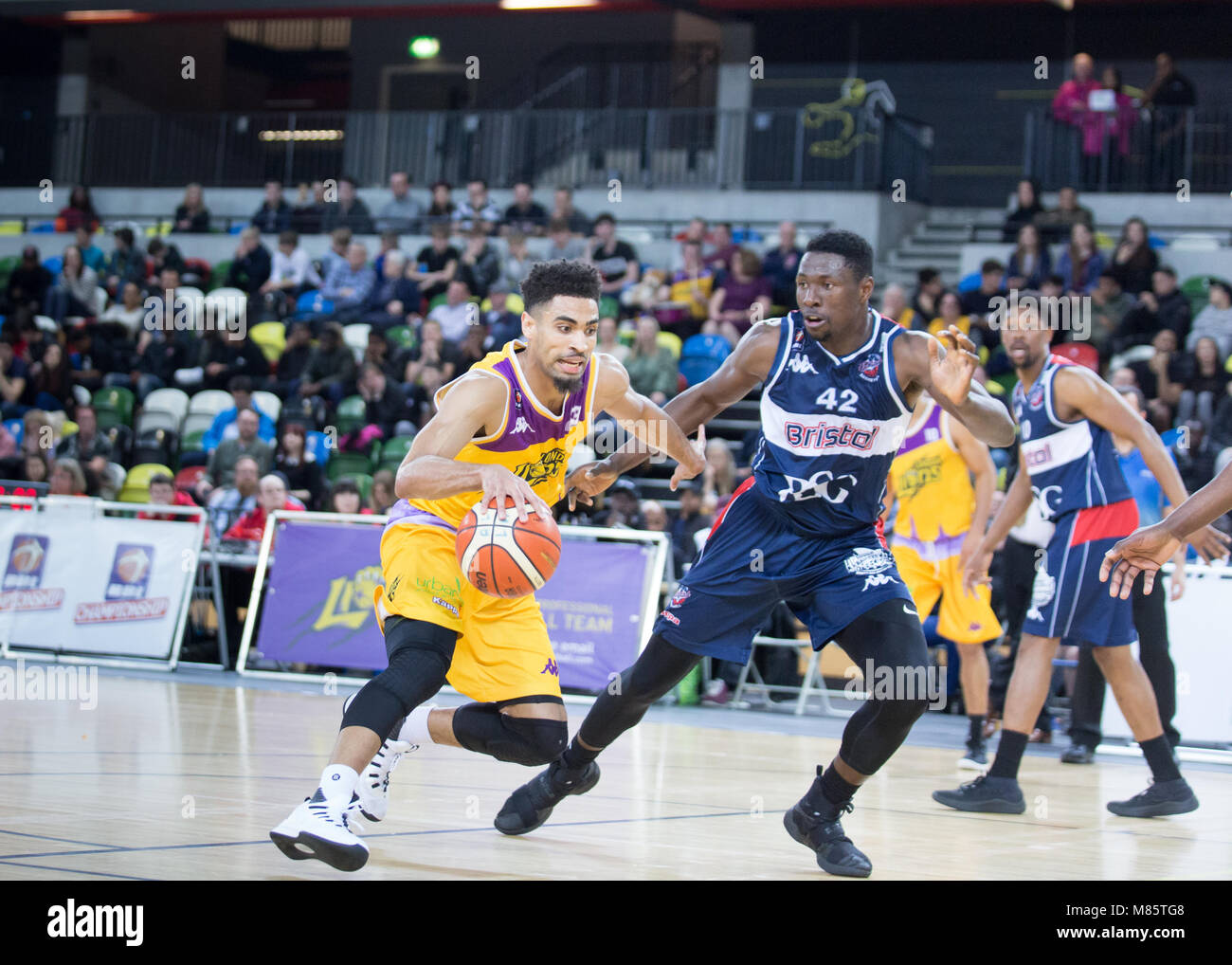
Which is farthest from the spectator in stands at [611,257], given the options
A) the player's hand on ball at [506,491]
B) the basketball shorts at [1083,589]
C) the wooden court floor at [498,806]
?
the player's hand on ball at [506,491]

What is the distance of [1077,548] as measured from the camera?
22.0ft

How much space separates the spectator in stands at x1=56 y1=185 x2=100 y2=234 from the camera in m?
20.8

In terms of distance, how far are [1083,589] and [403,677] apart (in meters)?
3.46

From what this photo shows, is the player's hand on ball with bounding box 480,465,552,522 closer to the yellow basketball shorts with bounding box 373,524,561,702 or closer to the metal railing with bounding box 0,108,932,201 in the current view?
the yellow basketball shorts with bounding box 373,524,561,702

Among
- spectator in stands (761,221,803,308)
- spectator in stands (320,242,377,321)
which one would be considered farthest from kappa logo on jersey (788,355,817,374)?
spectator in stands (320,242,377,321)

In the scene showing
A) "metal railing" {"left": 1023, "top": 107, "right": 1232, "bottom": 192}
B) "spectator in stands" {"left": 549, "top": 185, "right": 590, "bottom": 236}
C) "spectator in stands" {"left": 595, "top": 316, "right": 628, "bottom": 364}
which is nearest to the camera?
"spectator in stands" {"left": 595, "top": 316, "right": 628, "bottom": 364}

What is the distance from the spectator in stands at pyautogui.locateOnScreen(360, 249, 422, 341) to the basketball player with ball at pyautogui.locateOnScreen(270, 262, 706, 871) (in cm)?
1154

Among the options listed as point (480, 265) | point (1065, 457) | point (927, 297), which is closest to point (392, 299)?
point (480, 265)

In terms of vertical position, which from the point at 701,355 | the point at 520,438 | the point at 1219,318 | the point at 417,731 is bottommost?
the point at 417,731

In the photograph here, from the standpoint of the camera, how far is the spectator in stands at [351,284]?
56.2 feet

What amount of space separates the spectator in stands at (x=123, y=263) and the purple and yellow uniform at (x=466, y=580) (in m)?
14.5

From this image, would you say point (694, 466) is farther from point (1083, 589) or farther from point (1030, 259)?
point (1030, 259)
